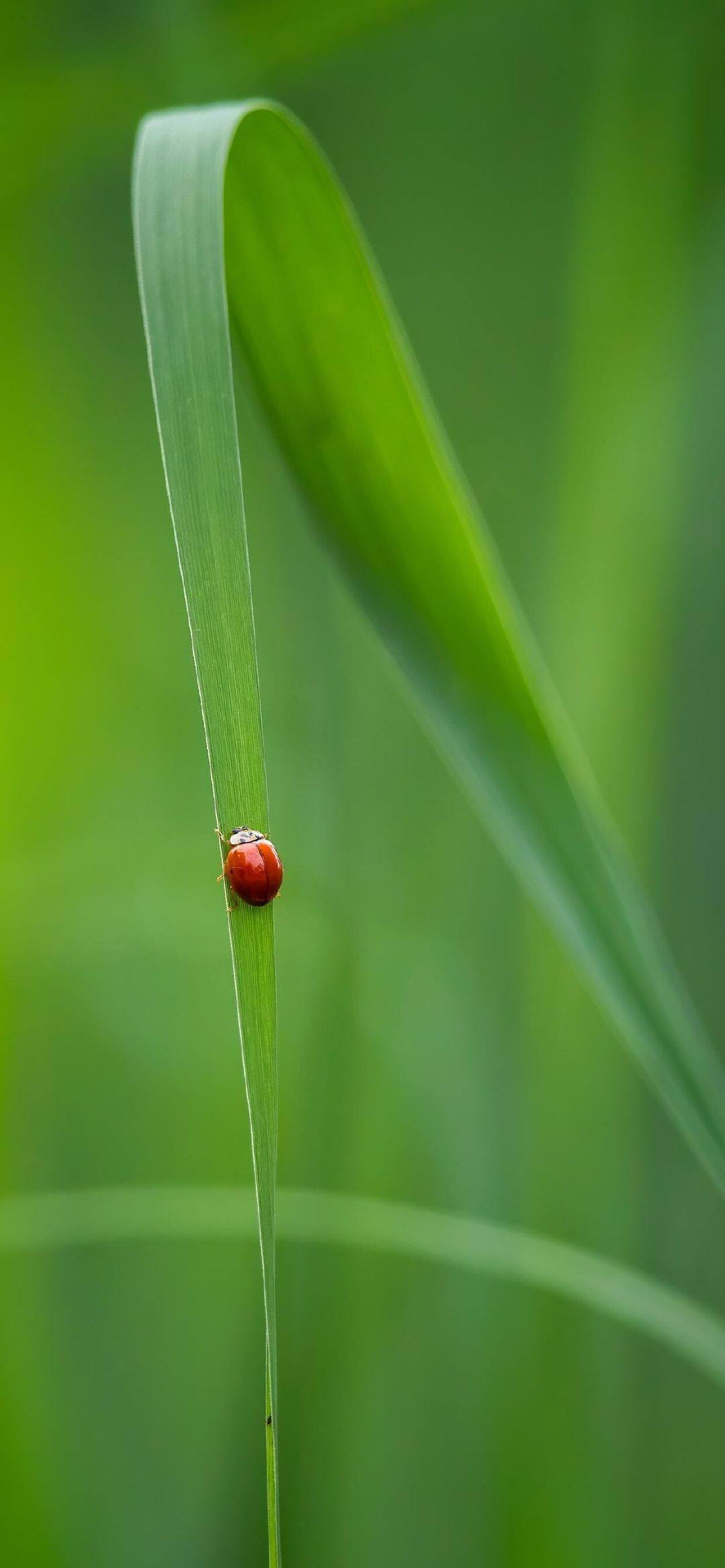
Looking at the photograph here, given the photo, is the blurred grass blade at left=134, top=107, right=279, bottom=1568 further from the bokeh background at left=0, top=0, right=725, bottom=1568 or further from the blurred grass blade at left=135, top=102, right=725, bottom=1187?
the bokeh background at left=0, top=0, right=725, bottom=1568

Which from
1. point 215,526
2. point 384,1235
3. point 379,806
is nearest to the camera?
point 215,526

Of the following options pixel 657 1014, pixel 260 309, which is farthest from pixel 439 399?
pixel 657 1014

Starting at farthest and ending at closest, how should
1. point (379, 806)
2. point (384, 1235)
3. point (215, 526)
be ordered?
point (379, 806) < point (384, 1235) < point (215, 526)

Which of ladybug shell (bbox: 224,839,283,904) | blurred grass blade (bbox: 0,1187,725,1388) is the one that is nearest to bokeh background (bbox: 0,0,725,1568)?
blurred grass blade (bbox: 0,1187,725,1388)

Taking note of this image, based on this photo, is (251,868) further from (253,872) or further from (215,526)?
(215,526)

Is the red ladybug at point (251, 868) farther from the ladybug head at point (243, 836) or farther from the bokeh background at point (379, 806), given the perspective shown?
the bokeh background at point (379, 806)

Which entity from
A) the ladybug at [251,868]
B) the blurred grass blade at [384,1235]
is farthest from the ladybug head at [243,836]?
the blurred grass blade at [384,1235]

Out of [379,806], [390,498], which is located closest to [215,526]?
[390,498]
